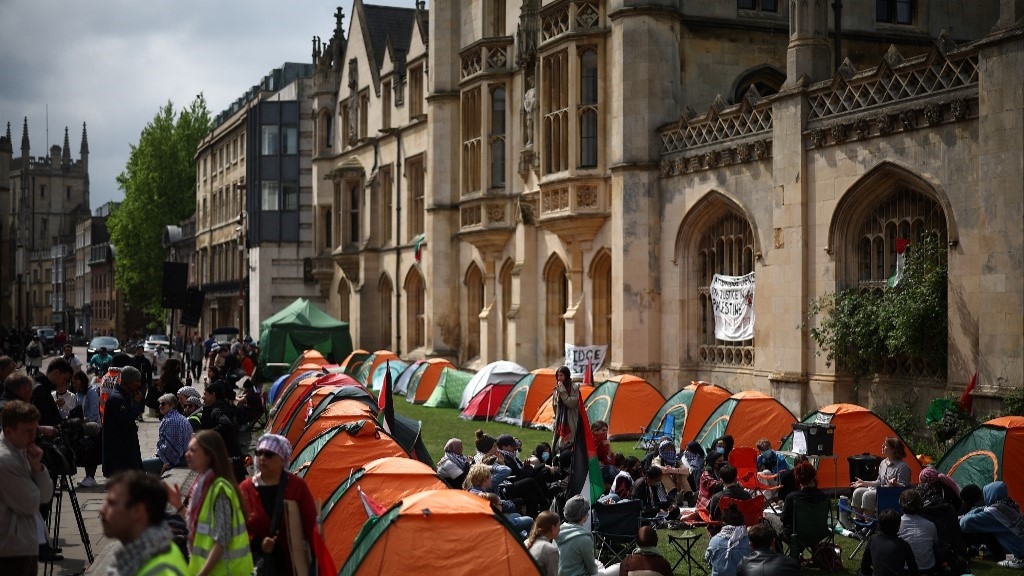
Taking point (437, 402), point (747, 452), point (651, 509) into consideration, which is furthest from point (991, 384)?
point (437, 402)

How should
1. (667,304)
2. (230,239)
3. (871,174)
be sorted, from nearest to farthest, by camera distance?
(871,174) < (667,304) < (230,239)

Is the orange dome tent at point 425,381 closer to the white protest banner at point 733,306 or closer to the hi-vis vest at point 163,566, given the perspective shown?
the white protest banner at point 733,306

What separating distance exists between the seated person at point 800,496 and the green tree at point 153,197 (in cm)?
6611

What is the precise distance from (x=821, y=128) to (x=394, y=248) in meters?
26.0

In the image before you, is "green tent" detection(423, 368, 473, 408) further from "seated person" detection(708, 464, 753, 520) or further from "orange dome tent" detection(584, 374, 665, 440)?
"seated person" detection(708, 464, 753, 520)

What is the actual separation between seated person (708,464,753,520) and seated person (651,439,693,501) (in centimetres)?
285

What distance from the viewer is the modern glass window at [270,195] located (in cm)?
5978

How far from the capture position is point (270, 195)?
59.9 metres

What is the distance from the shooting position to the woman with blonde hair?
10.1m

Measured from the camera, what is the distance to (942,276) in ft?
61.2

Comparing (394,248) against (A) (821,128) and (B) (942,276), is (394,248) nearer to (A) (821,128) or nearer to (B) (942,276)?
(A) (821,128)

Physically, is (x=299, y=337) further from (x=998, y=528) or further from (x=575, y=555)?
(x=575, y=555)

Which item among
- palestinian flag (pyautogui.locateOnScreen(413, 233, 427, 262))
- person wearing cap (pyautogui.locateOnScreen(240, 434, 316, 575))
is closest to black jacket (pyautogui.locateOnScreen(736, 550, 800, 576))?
person wearing cap (pyautogui.locateOnScreen(240, 434, 316, 575))

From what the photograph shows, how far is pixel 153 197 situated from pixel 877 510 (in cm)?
7127
